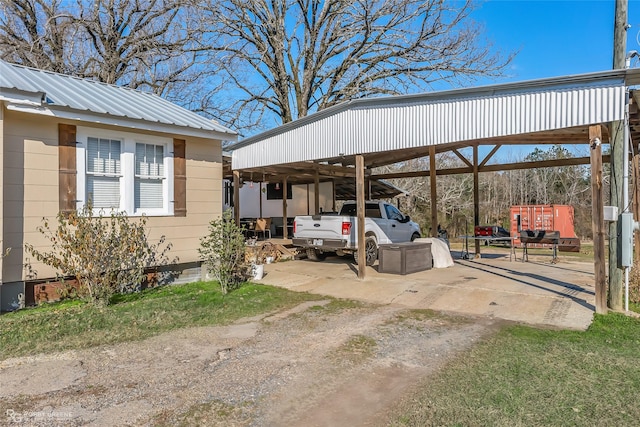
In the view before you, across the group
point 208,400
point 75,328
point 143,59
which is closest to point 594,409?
point 208,400

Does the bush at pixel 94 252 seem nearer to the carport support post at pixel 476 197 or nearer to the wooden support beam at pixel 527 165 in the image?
the wooden support beam at pixel 527 165

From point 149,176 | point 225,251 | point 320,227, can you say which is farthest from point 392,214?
point 149,176

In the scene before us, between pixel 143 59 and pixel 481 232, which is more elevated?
pixel 143 59

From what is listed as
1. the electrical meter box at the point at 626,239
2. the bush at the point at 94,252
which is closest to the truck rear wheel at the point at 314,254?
the bush at the point at 94,252

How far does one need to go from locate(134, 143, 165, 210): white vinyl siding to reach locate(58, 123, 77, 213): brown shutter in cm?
112

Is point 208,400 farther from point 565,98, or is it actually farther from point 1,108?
point 565,98

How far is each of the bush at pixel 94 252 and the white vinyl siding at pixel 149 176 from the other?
0.73m

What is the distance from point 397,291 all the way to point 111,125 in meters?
6.13

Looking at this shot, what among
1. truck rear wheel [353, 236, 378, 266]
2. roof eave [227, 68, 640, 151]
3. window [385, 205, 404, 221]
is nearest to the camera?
roof eave [227, 68, 640, 151]

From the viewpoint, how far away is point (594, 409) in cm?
311

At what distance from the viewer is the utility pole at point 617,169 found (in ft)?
19.6

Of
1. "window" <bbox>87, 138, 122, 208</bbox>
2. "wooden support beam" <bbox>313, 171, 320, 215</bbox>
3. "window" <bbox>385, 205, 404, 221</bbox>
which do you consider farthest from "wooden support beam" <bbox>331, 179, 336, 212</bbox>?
"window" <bbox>87, 138, 122, 208</bbox>

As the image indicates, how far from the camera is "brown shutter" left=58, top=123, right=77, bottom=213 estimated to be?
266 inches

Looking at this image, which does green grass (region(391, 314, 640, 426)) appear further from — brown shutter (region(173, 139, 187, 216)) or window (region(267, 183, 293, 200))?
window (region(267, 183, 293, 200))
